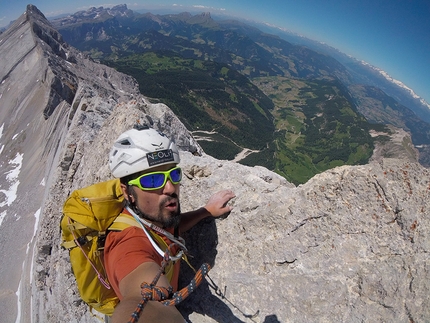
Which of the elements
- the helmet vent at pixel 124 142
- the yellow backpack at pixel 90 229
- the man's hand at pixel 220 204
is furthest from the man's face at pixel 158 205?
the man's hand at pixel 220 204

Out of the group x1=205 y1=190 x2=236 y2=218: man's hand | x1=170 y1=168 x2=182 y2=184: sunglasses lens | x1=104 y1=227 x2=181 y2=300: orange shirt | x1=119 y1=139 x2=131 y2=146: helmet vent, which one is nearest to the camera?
x1=104 y1=227 x2=181 y2=300: orange shirt

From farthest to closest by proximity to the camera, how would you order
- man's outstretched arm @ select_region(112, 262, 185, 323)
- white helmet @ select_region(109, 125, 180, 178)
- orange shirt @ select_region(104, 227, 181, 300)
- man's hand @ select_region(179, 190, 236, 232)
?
man's hand @ select_region(179, 190, 236, 232) → white helmet @ select_region(109, 125, 180, 178) → orange shirt @ select_region(104, 227, 181, 300) → man's outstretched arm @ select_region(112, 262, 185, 323)

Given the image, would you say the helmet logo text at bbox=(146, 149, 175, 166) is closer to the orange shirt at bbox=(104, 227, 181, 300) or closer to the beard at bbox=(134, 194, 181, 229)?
the beard at bbox=(134, 194, 181, 229)

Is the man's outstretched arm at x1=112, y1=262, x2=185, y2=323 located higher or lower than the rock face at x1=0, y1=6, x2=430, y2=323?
higher

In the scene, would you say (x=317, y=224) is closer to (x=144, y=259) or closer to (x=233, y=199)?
(x=233, y=199)

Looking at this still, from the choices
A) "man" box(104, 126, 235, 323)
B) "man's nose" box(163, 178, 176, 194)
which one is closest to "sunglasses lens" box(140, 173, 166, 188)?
"man" box(104, 126, 235, 323)

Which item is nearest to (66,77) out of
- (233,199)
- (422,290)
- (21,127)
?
(21,127)

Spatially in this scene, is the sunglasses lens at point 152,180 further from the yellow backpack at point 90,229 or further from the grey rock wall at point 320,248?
the grey rock wall at point 320,248
